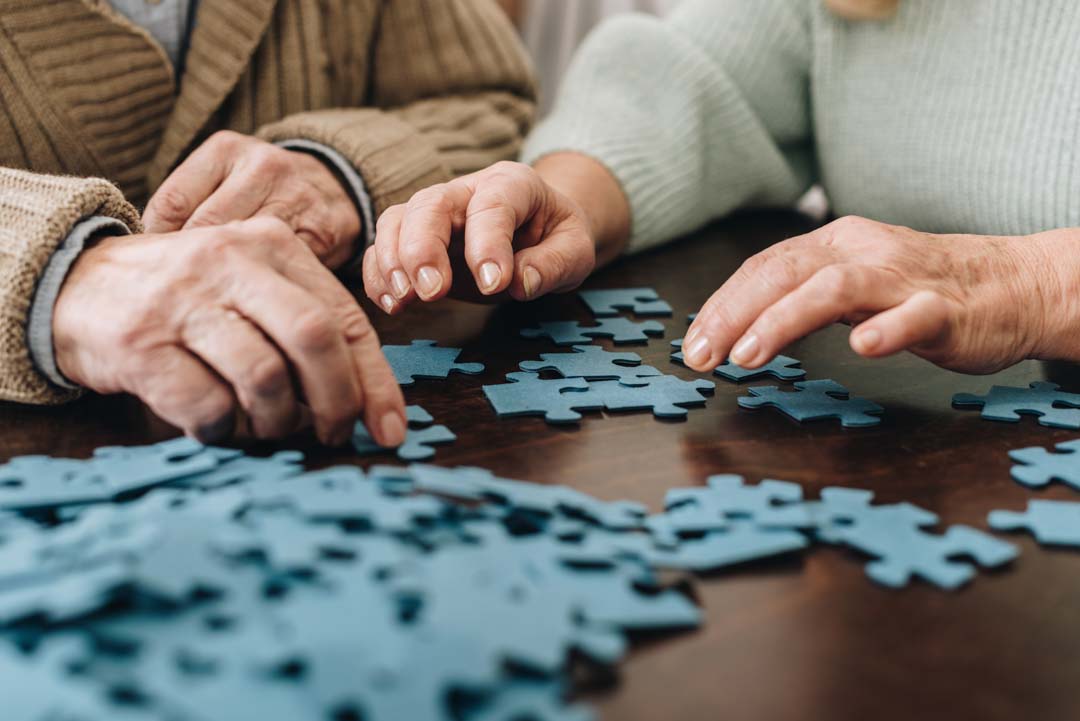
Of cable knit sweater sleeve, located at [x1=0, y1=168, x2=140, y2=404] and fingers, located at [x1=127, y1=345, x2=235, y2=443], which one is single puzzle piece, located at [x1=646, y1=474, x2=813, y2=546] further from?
cable knit sweater sleeve, located at [x1=0, y1=168, x2=140, y2=404]

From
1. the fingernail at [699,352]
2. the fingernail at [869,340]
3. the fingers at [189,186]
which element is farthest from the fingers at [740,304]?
the fingers at [189,186]

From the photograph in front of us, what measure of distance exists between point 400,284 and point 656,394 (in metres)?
0.32

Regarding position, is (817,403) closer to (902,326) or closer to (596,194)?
(902,326)

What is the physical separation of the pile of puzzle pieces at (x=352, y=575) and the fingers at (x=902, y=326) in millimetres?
195

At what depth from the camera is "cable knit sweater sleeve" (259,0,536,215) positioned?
1.70m

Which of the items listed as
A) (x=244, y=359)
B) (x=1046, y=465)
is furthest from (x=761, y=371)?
(x=244, y=359)

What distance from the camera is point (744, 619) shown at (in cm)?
62

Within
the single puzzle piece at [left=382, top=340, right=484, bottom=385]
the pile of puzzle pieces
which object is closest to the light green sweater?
the single puzzle piece at [left=382, top=340, right=484, bottom=385]

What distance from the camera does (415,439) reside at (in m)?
0.88

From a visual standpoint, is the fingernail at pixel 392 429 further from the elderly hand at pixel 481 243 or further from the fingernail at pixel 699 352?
the fingernail at pixel 699 352

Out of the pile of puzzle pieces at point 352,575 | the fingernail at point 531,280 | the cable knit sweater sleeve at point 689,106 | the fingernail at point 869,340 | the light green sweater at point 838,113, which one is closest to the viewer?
the pile of puzzle pieces at point 352,575

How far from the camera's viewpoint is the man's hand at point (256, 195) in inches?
49.3

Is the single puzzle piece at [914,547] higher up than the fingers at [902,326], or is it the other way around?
the fingers at [902,326]

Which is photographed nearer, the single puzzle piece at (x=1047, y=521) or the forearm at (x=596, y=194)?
the single puzzle piece at (x=1047, y=521)
